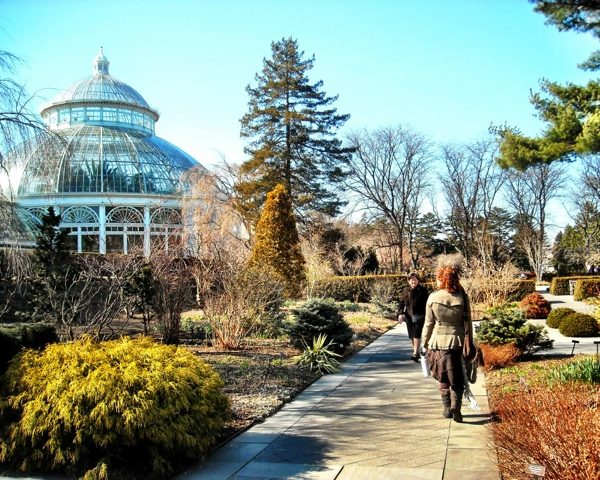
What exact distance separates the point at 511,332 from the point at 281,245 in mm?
14398

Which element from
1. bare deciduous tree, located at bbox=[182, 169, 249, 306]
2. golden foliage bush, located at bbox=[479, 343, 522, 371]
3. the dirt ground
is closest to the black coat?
golden foliage bush, located at bbox=[479, 343, 522, 371]

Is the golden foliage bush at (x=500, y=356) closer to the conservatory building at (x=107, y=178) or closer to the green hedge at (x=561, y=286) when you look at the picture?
the green hedge at (x=561, y=286)

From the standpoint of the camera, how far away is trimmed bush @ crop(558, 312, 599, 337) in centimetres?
1537

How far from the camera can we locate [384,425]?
6.41 metres

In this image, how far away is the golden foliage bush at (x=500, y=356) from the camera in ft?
32.2

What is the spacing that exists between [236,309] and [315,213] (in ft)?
91.6

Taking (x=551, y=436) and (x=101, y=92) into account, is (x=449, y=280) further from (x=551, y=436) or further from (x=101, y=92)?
(x=101, y=92)

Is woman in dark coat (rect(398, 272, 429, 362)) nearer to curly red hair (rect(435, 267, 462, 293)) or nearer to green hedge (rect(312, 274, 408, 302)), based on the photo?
curly red hair (rect(435, 267, 462, 293))

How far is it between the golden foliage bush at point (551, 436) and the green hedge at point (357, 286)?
999 inches

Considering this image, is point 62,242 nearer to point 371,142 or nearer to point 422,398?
point 422,398

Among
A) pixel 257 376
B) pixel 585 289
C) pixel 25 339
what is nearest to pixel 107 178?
pixel 585 289

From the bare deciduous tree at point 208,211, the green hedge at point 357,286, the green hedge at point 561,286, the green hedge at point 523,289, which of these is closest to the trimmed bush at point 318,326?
the bare deciduous tree at point 208,211

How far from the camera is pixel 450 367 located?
638 centimetres

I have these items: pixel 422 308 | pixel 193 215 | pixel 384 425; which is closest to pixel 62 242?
pixel 422 308
